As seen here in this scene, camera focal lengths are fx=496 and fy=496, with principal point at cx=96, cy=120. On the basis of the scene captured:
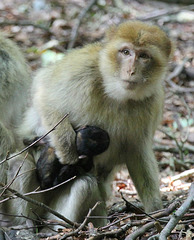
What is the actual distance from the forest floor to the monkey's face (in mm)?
2174

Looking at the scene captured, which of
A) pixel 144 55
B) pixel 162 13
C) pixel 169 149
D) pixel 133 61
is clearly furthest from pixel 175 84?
pixel 133 61

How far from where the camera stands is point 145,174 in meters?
6.45

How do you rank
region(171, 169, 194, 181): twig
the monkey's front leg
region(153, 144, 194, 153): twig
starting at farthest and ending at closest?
region(153, 144, 194, 153): twig
region(171, 169, 194, 181): twig
the monkey's front leg

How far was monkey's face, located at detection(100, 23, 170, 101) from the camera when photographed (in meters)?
5.64

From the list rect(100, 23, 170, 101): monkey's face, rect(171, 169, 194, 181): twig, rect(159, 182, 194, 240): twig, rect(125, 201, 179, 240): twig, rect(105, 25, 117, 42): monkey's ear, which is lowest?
rect(171, 169, 194, 181): twig

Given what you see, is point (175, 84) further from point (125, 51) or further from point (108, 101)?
point (125, 51)

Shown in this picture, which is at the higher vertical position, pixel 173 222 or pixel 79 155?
pixel 79 155

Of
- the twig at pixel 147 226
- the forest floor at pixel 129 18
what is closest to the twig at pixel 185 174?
the forest floor at pixel 129 18

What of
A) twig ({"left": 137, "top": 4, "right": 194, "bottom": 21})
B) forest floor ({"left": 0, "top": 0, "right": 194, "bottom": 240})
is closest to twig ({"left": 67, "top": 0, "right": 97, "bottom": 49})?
forest floor ({"left": 0, "top": 0, "right": 194, "bottom": 240})

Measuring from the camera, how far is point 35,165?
245 inches

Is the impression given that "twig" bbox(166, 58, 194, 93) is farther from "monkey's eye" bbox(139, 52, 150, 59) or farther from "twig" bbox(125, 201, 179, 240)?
"twig" bbox(125, 201, 179, 240)

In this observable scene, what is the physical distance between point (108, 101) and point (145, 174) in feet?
3.69

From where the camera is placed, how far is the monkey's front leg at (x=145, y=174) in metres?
6.35

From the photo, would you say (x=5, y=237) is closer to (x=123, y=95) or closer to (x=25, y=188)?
(x=25, y=188)
